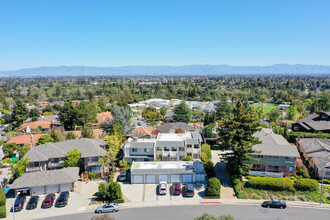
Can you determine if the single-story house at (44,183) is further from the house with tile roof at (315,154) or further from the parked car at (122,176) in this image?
the house with tile roof at (315,154)

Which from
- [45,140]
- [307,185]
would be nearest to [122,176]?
[45,140]

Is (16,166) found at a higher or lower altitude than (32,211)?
higher

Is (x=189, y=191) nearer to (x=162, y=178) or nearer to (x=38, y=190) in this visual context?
(x=162, y=178)

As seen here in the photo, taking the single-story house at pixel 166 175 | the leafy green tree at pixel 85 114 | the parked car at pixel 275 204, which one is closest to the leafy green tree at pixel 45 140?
the leafy green tree at pixel 85 114

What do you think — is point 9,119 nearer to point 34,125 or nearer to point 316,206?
point 34,125

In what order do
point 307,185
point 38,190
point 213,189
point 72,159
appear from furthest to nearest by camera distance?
point 72,159, point 307,185, point 38,190, point 213,189

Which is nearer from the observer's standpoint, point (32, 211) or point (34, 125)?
point (32, 211)

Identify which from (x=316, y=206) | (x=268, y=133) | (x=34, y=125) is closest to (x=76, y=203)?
(x=316, y=206)
